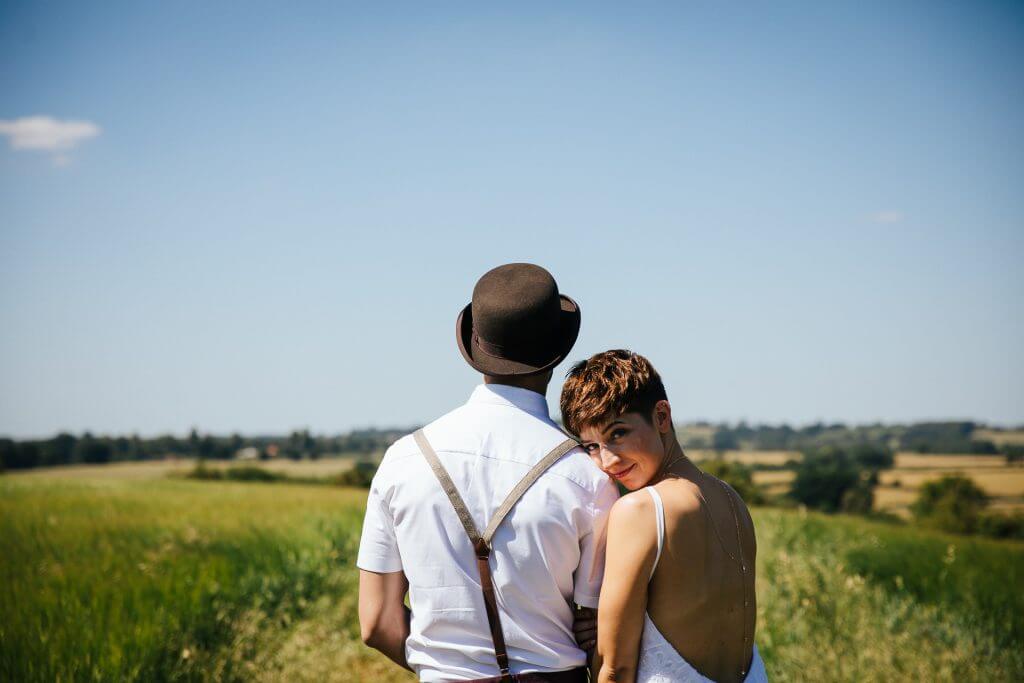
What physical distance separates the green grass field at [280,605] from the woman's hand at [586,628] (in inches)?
190

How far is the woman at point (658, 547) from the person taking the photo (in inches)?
94.1

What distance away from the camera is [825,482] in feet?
101

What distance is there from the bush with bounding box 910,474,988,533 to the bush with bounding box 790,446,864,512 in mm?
2642

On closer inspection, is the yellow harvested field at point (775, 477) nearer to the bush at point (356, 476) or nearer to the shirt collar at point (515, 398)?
the bush at point (356, 476)

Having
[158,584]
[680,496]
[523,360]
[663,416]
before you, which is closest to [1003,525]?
[158,584]

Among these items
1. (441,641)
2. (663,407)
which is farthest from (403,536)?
(663,407)

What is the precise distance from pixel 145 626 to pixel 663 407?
18.5ft

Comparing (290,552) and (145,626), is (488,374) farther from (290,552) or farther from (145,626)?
(290,552)

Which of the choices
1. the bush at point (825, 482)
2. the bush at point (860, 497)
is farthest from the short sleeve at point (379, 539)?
the bush at point (860, 497)

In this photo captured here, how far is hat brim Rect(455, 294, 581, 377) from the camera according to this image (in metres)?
2.50

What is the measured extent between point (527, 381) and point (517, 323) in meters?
0.19

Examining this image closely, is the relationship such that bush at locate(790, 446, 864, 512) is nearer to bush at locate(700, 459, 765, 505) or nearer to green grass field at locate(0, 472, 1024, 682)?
bush at locate(700, 459, 765, 505)

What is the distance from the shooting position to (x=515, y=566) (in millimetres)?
2344

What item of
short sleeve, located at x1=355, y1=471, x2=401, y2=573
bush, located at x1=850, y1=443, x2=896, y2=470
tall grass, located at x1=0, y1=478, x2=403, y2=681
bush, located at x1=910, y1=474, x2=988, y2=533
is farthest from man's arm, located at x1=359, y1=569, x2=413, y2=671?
bush, located at x1=850, y1=443, x2=896, y2=470
